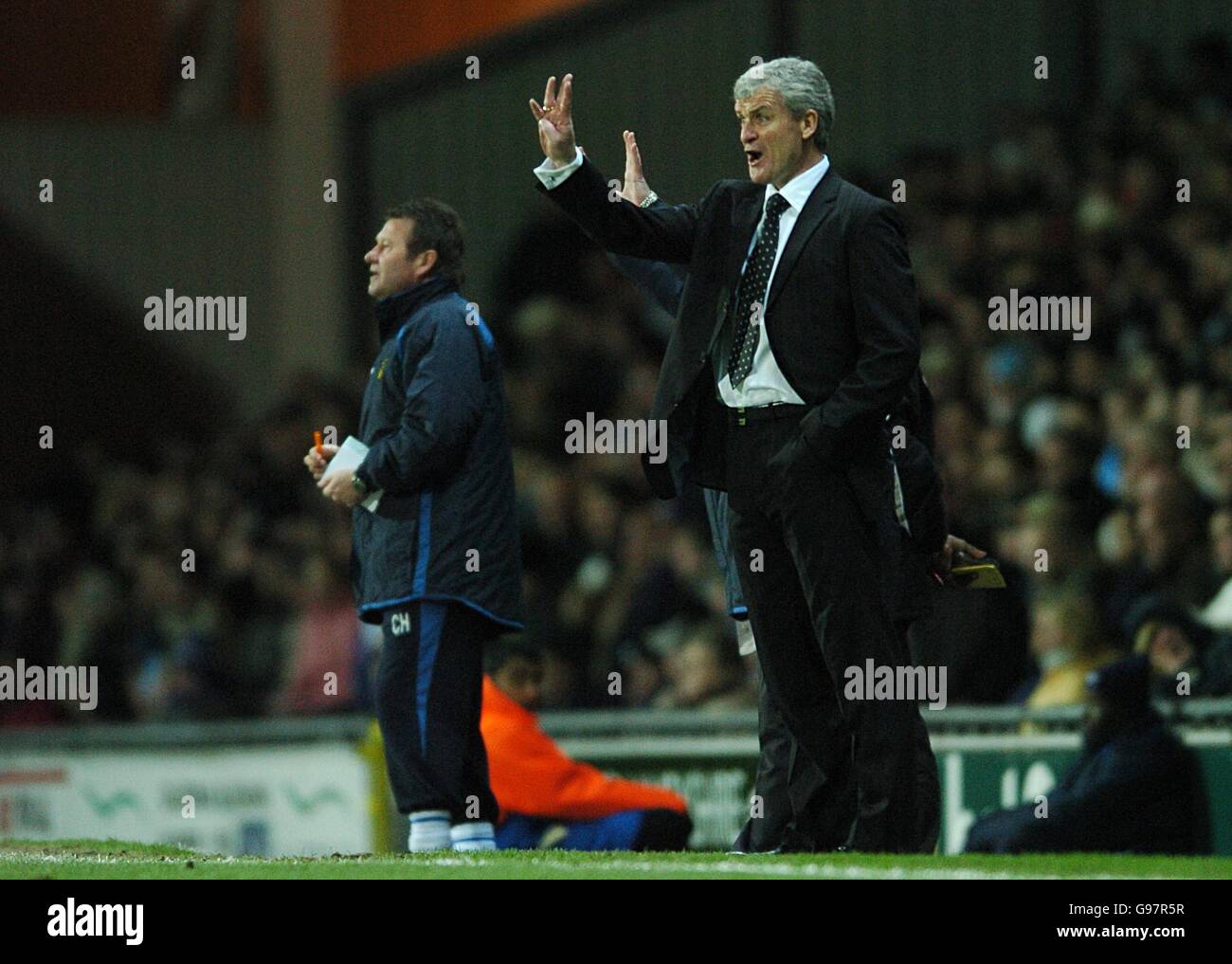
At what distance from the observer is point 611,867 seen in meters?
6.87

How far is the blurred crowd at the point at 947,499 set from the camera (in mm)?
11203

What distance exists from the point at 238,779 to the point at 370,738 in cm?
120

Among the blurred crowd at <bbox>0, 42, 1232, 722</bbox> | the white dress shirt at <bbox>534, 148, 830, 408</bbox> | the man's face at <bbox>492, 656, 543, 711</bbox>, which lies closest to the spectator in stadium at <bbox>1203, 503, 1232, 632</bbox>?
the blurred crowd at <bbox>0, 42, 1232, 722</bbox>

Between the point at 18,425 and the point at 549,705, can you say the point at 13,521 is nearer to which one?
the point at 18,425

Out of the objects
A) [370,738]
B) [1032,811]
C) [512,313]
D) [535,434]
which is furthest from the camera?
[512,313]

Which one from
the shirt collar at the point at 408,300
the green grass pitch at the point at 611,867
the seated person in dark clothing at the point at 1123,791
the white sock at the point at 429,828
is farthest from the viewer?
the seated person in dark clothing at the point at 1123,791

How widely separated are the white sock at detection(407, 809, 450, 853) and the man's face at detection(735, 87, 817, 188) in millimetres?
2301

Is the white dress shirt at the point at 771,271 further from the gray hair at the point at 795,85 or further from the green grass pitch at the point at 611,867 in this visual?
the green grass pitch at the point at 611,867

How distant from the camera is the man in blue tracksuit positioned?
819 cm

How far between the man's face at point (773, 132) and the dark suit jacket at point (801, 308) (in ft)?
0.41

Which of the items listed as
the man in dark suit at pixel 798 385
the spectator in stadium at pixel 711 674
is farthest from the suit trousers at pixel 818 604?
the spectator in stadium at pixel 711 674

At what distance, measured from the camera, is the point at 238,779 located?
14.3m

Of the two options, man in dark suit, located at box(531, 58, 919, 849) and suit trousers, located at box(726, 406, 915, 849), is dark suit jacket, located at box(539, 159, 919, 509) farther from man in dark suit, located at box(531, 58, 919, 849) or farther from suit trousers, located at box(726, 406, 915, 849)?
suit trousers, located at box(726, 406, 915, 849)

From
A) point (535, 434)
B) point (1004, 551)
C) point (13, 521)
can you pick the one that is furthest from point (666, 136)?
point (1004, 551)
